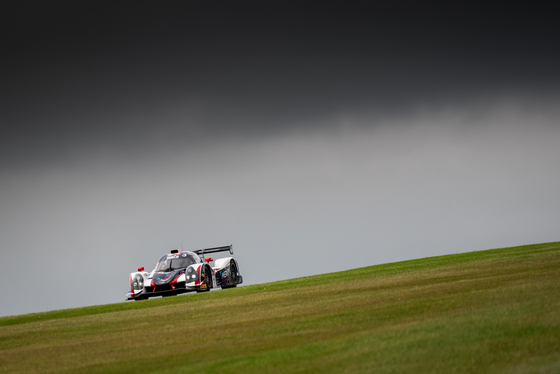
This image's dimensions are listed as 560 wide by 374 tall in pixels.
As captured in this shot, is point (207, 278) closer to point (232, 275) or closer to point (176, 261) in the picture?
point (176, 261)

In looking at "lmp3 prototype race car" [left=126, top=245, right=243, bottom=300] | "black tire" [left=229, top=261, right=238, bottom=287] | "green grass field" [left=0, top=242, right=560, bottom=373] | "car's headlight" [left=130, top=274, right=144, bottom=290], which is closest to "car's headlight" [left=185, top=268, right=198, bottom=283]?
"lmp3 prototype race car" [left=126, top=245, right=243, bottom=300]

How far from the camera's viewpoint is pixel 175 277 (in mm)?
24500

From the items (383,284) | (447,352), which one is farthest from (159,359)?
(383,284)

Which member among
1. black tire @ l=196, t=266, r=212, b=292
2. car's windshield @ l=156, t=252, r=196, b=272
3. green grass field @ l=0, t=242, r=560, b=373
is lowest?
green grass field @ l=0, t=242, r=560, b=373

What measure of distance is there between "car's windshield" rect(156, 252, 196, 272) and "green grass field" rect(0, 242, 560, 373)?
7404 mm

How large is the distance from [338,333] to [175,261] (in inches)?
668

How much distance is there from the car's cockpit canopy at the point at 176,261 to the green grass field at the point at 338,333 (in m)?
7.40

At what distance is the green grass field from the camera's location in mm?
7617

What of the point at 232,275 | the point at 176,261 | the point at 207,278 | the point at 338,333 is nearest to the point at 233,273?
the point at 232,275

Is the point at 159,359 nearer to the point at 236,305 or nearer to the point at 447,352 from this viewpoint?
the point at 447,352

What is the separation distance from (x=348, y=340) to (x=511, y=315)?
8.27ft

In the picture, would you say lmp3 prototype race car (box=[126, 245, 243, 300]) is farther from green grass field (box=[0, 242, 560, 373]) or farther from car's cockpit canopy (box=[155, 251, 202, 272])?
green grass field (box=[0, 242, 560, 373])

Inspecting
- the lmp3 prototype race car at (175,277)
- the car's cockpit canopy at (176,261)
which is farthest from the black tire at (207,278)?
the car's cockpit canopy at (176,261)

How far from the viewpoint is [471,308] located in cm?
1062
